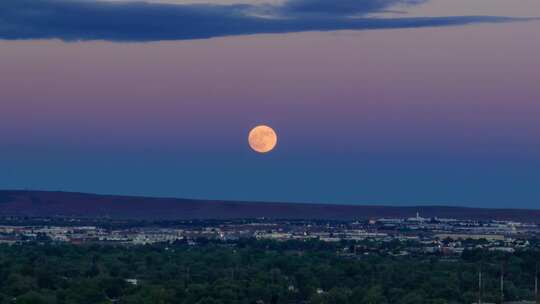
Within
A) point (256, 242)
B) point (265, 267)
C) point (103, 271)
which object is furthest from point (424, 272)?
point (256, 242)

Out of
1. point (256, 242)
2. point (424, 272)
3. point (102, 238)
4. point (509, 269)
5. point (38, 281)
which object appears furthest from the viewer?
point (102, 238)

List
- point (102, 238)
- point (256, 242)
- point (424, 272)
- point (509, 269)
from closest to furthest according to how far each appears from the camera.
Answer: point (424, 272) → point (509, 269) → point (256, 242) → point (102, 238)

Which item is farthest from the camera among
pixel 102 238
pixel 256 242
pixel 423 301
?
pixel 102 238

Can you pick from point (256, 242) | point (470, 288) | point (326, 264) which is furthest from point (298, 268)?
point (256, 242)

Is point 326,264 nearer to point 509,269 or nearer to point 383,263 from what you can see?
point 383,263

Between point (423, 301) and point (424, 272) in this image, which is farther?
point (424, 272)

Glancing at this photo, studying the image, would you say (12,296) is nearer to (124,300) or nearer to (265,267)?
(124,300)
